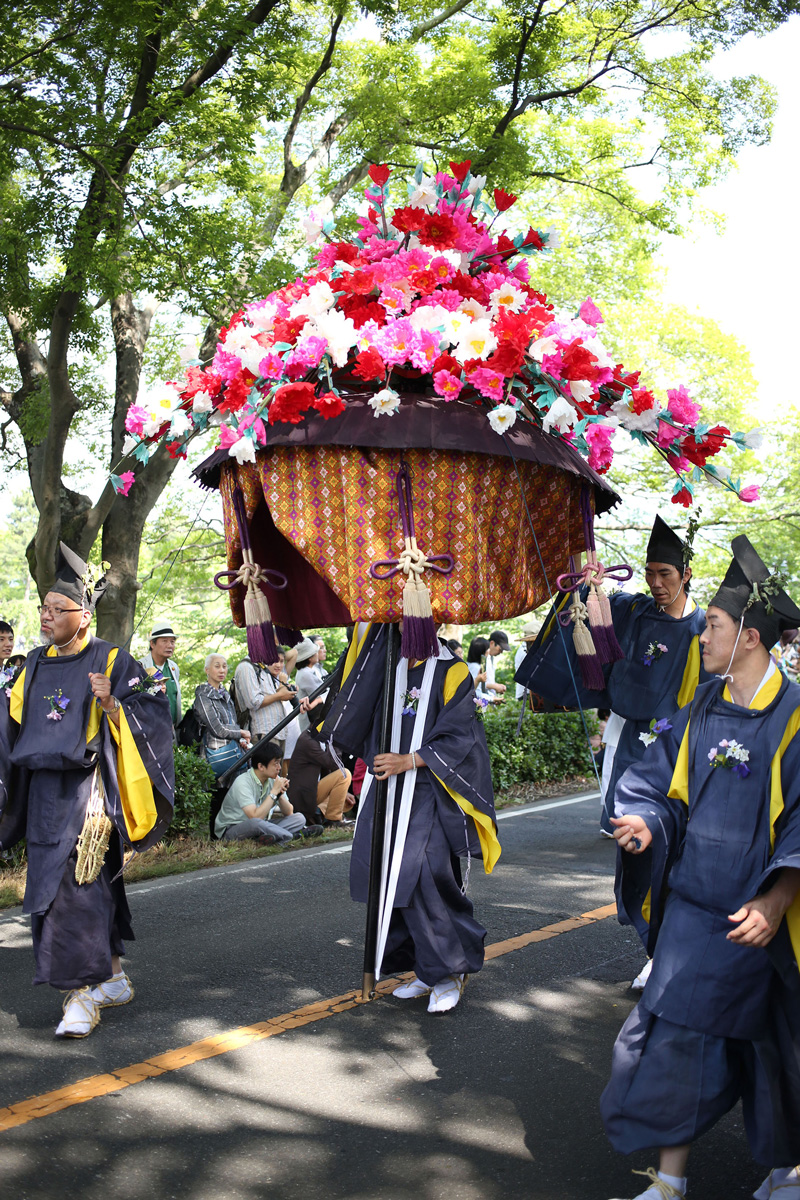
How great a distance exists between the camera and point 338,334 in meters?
4.47

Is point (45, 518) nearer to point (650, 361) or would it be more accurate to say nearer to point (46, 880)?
point (46, 880)

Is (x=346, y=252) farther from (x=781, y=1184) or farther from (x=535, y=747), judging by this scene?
(x=535, y=747)

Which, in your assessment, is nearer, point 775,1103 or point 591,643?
point 775,1103

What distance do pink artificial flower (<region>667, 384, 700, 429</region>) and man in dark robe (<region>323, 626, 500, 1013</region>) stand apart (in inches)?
62.1

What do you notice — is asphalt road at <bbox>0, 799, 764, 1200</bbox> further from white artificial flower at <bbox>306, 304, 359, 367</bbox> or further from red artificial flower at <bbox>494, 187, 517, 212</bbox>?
red artificial flower at <bbox>494, 187, 517, 212</bbox>

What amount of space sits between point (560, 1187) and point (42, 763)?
2841 mm

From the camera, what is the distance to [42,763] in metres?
4.89

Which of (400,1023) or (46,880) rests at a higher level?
(46,880)

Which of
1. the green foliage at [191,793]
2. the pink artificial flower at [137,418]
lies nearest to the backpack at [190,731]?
the green foliage at [191,793]

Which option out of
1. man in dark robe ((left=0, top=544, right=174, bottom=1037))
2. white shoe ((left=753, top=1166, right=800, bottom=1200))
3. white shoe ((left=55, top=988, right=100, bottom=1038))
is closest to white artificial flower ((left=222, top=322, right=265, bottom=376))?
man in dark robe ((left=0, top=544, right=174, bottom=1037))

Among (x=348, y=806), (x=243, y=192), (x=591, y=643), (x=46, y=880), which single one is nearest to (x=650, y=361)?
(x=243, y=192)

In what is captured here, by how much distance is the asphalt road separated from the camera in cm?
346

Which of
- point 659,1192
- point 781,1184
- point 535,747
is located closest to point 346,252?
point 659,1192

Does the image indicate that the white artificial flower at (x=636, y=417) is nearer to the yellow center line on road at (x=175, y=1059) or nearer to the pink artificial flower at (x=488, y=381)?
the pink artificial flower at (x=488, y=381)
